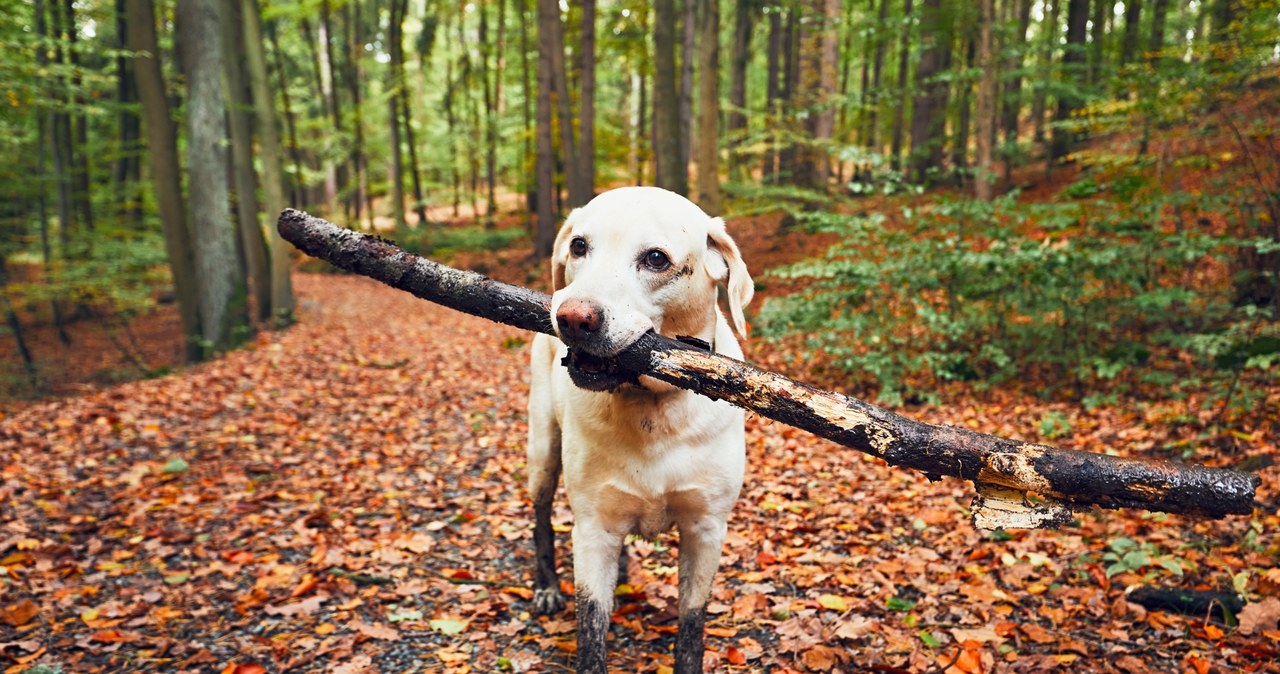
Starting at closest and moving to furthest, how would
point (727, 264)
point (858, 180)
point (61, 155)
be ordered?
point (727, 264), point (858, 180), point (61, 155)

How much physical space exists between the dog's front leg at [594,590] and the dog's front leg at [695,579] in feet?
1.01

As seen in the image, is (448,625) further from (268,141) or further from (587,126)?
(587,126)

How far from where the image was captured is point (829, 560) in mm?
4504

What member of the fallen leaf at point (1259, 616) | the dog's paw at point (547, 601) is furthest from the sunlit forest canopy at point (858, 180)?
the dog's paw at point (547, 601)

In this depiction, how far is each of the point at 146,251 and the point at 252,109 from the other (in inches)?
184

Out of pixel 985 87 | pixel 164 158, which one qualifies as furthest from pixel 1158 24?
pixel 164 158

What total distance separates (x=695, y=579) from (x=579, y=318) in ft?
4.63

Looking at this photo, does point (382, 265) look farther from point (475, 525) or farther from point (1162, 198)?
point (1162, 198)

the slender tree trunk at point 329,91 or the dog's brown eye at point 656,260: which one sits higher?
the slender tree trunk at point 329,91

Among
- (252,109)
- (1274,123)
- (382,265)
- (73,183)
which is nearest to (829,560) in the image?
(382,265)

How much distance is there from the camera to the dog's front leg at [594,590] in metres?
2.91

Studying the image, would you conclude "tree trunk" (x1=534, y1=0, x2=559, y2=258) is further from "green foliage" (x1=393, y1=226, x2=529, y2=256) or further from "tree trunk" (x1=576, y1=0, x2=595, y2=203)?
"green foliage" (x1=393, y1=226, x2=529, y2=256)

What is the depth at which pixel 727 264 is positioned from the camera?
2.80m

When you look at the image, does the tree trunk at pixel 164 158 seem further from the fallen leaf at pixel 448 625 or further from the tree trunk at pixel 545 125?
the fallen leaf at pixel 448 625
